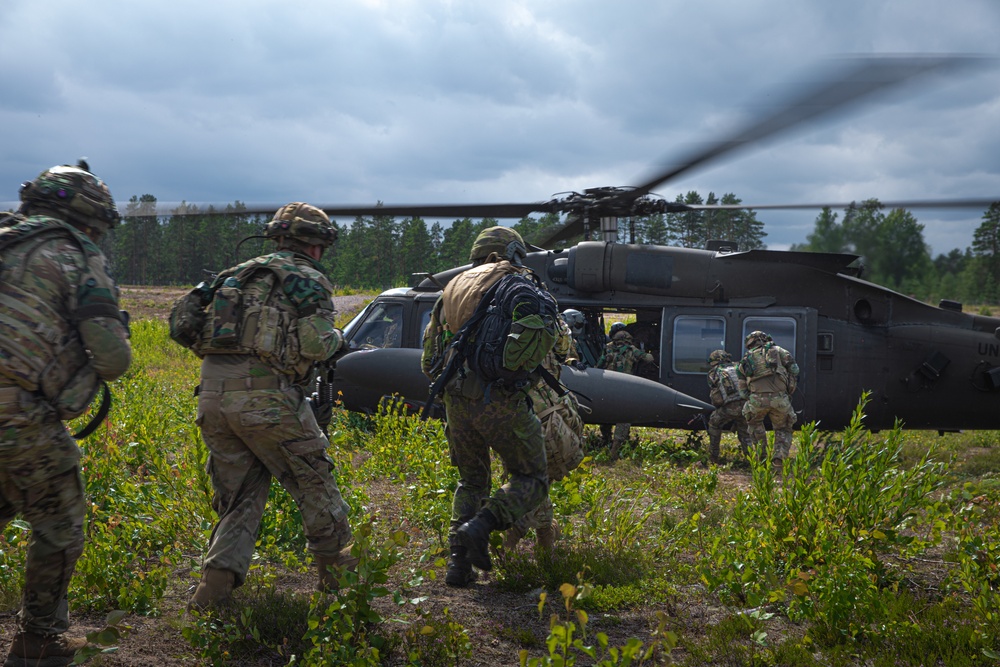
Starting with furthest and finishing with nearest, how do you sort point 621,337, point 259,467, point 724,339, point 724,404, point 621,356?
point 621,337 < point 621,356 < point 724,339 < point 724,404 < point 259,467

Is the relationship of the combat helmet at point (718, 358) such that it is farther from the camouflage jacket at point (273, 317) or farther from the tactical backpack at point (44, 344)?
the tactical backpack at point (44, 344)

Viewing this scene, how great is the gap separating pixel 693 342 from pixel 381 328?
11.6ft

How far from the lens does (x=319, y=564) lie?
12.0 ft

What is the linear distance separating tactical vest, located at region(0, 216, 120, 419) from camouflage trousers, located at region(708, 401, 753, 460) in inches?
248

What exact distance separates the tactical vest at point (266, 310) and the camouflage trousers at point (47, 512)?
0.76m

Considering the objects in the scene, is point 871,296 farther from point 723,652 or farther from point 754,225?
point 723,652

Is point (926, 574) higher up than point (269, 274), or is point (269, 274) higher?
point (269, 274)

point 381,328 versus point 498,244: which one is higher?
point 498,244

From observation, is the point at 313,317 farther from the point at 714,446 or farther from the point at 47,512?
the point at 714,446

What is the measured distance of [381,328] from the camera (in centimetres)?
912

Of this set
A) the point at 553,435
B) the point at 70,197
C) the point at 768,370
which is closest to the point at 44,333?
the point at 70,197

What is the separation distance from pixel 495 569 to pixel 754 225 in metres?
5.76

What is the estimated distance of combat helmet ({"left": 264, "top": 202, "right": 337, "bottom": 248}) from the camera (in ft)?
12.2

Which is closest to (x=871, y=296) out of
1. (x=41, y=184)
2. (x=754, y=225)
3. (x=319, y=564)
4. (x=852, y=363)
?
(x=852, y=363)
